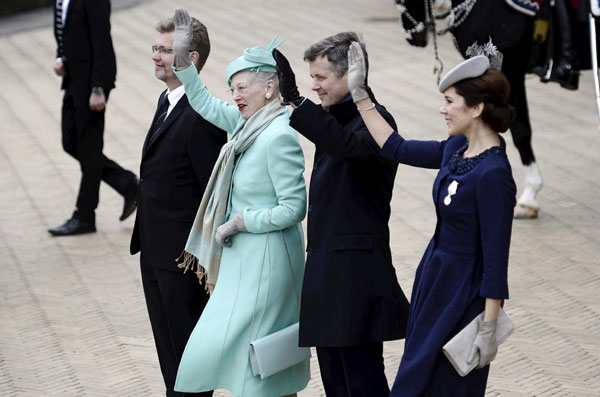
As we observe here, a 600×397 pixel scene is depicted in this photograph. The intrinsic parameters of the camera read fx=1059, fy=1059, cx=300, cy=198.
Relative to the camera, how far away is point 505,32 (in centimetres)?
803

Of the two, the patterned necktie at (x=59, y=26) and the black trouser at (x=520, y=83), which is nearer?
the black trouser at (x=520, y=83)

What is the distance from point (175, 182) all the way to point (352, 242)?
102 centimetres

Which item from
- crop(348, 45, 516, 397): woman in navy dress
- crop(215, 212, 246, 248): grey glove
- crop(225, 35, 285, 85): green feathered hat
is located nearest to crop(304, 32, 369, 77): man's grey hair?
crop(348, 45, 516, 397): woman in navy dress

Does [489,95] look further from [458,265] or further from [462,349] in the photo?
[462,349]

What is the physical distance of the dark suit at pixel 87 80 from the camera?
26.9ft

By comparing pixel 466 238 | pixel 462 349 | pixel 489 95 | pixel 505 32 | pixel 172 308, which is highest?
pixel 489 95

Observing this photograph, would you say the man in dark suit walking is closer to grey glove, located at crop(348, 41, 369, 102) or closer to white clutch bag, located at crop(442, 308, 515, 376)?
grey glove, located at crop(348, 41, 369, 102)

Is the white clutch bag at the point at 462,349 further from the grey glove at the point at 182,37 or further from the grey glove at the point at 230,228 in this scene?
the grey glove at the point at 182,37

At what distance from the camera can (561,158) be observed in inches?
389

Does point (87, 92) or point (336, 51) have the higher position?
point (336, 51)

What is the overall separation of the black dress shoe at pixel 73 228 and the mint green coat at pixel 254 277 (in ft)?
13.6

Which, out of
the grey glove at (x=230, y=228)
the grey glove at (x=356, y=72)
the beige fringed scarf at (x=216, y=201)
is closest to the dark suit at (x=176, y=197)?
the beige fringed scarf at (x=216, y=201)

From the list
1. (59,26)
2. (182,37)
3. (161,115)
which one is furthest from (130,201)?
(182,37)

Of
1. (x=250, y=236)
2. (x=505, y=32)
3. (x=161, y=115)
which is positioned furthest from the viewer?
(x=505, y=32)
